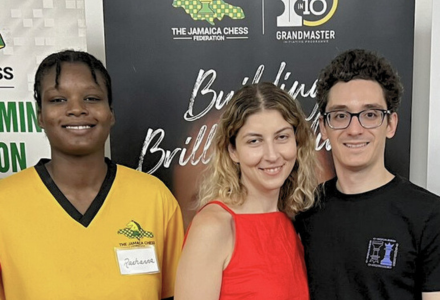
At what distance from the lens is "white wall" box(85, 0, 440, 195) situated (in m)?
2.22

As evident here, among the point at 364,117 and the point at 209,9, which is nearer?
the point at 364,117

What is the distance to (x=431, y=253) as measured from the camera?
1.36m

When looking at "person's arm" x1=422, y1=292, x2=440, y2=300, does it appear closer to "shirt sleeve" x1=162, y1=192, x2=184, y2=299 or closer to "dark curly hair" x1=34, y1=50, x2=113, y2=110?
"shirt sleeve" x1=162, y1=192, x2=184, y2=299

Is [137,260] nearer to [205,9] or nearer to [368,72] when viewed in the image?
[368,72]

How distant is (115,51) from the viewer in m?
2.22

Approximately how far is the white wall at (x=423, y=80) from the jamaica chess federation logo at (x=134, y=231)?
1.03m

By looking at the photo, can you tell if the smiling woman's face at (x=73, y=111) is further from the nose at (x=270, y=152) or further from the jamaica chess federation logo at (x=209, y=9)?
the jamaica chess federation logo at (x=209, y=9)

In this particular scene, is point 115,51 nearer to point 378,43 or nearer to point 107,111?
point 107,111

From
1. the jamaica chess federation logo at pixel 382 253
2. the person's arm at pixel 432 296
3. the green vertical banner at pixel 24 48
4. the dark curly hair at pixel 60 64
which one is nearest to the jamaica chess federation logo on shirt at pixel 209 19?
the green vertical banner at pixel 24 48

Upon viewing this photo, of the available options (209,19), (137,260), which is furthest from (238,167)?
(209,19)

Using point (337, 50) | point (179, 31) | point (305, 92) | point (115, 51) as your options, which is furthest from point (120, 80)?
point (337, 50)

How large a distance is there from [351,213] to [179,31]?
1.23 meters

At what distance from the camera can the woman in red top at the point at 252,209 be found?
143 centimetres

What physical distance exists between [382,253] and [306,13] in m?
1.26
